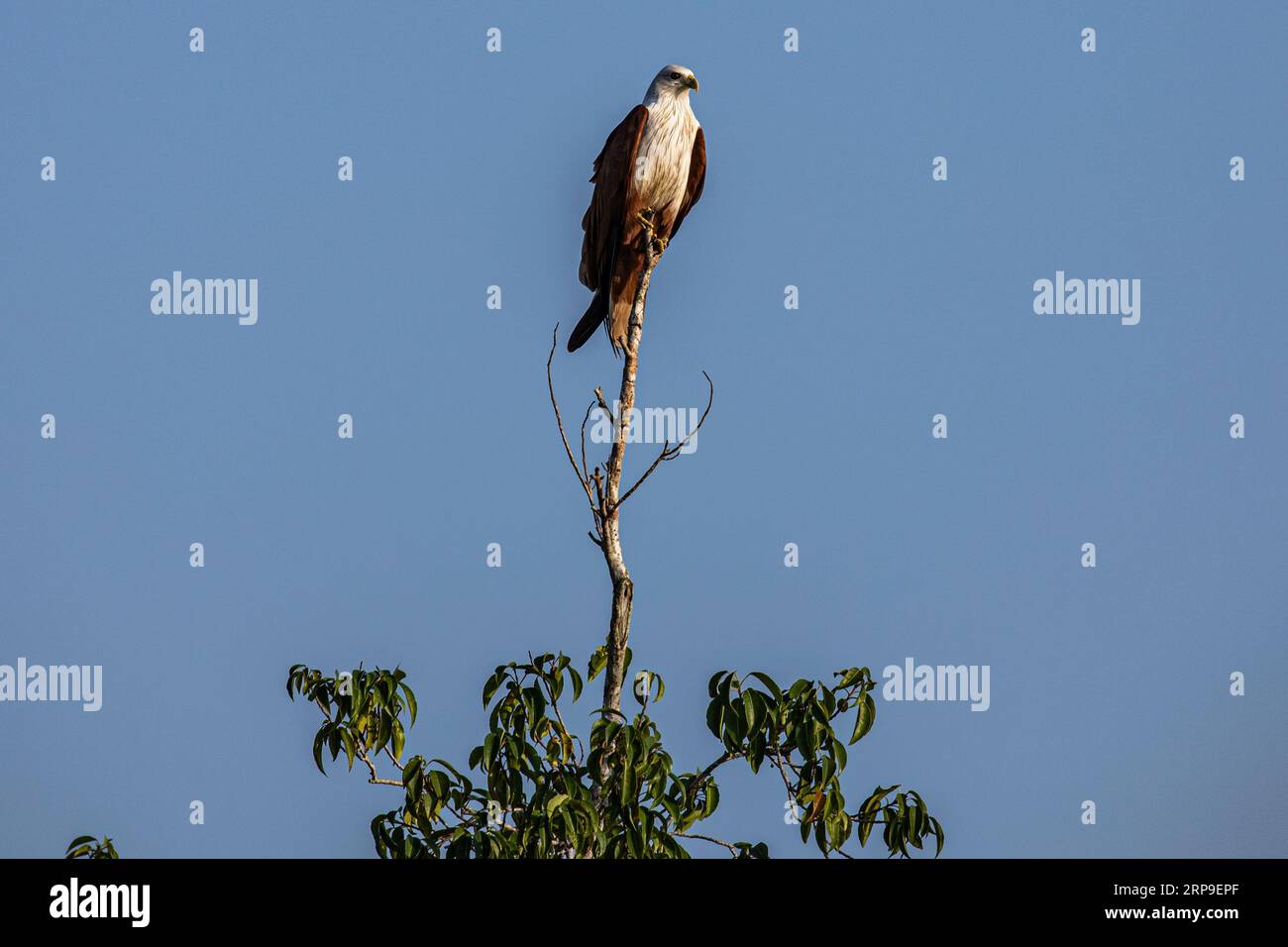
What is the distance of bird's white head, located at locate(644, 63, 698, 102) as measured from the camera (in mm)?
8234

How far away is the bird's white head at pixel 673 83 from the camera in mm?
8234

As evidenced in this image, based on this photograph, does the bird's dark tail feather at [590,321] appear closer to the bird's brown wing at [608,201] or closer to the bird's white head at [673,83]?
the bird's brown wing at [608,201]

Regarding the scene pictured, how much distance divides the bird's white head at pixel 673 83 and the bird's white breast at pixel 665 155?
0.04 metres

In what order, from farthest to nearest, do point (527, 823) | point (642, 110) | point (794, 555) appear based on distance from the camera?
point (794, 555) < point (642, 110) < point (527, 823)

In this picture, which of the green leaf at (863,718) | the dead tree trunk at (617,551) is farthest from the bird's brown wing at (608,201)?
the green leaf at (863,718)

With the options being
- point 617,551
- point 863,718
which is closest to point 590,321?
point 617,551

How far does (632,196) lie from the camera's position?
789 cm

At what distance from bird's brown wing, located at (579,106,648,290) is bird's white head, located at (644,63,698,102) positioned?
0.51 feet
